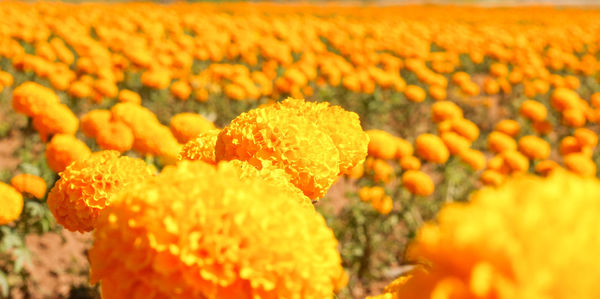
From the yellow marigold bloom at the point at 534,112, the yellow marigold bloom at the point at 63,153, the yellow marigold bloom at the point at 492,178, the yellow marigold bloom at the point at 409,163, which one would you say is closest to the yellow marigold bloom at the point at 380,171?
the yellow marigold bloom at the point at 409,163

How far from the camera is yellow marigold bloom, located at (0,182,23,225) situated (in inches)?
108

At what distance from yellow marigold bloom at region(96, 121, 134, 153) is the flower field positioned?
1cm

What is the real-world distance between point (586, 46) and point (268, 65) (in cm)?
1079

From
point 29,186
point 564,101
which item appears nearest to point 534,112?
point 564,101

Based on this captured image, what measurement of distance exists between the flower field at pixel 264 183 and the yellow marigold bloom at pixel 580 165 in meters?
0.02

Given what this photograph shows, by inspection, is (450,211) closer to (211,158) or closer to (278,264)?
(278,264)

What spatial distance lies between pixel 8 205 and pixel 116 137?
2.74 feet

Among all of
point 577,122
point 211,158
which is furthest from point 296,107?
point 577,122

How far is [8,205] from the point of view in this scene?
2785mm

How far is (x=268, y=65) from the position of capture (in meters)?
8.63

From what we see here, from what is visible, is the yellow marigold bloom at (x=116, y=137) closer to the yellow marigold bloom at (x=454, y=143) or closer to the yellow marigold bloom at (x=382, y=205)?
the yellow marigold bloom at (x=382, y=205)

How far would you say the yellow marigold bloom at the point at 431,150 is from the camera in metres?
5.08

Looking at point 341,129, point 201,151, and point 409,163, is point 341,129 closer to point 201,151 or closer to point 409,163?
point 201,151

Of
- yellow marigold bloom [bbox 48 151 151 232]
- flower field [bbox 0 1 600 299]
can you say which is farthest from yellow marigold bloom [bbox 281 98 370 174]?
yellow marigold bloom [bbox 48 151 151 232]
